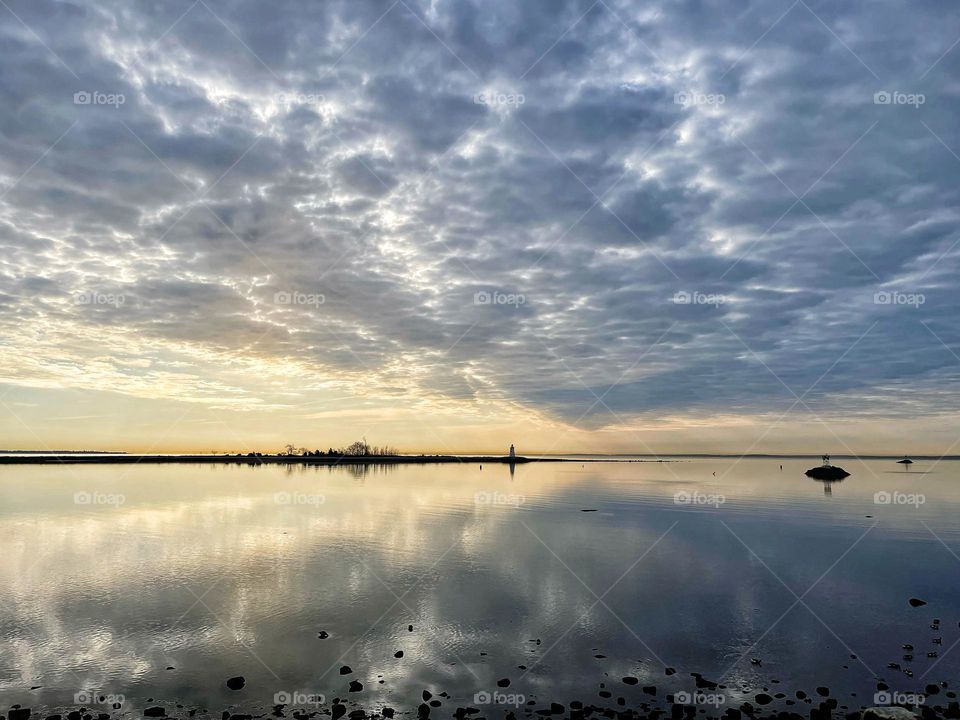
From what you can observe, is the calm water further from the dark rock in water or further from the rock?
the dark rock in water

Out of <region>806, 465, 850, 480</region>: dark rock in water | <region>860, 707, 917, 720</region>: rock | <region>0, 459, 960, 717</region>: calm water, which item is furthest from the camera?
<region>806, 465, 850, 480</region>: dark rock in water

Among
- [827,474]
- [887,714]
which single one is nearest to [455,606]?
[887,714]

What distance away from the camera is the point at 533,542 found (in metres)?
56.1

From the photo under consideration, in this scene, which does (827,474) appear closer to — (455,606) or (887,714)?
(455,606)

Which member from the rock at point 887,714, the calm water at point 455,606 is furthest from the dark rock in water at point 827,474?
the rock at point 887,714

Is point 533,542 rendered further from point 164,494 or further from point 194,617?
point 164,494

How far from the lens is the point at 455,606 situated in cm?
3397

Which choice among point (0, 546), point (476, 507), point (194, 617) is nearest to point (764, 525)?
point (476, 507)

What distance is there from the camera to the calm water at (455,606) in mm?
23938

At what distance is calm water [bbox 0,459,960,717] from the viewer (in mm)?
23938

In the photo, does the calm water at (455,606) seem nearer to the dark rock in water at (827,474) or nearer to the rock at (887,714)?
the rock at (887,714)

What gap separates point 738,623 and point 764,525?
145 feet

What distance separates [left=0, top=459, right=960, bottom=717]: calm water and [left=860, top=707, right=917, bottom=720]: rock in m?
3.33

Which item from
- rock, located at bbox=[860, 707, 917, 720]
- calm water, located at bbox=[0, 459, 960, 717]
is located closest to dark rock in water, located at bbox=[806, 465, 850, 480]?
calm water, located at bbox=[0, 459, 960, 717]
